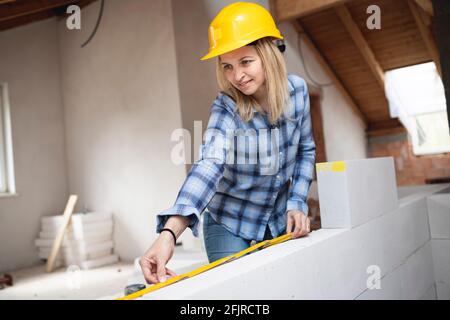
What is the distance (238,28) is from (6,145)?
561 centimetres

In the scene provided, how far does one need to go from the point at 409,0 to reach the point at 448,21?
15.1 feet

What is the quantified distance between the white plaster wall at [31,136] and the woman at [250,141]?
5.29m

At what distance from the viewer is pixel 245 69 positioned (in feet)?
4.38

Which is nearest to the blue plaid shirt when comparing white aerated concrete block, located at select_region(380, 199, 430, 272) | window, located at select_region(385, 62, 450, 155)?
white aerated concrete block, located at select_region(380, 199, 430, 272)

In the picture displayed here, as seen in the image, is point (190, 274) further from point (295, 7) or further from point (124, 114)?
point (295, 7)

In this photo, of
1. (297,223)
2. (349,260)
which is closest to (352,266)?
(349,260)

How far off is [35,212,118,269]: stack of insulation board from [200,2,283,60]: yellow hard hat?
15.7 feet

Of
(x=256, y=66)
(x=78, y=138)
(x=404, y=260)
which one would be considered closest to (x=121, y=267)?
(x=78, y=138)

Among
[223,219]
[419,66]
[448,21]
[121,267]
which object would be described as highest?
[419,66]

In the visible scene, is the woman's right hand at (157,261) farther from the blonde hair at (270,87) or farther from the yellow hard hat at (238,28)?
the yellow hard hat at (238,28)

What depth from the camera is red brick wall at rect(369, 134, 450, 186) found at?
28.1 ft

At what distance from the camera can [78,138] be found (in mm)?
6496

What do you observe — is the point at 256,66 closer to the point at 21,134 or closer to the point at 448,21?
the point at 448,21

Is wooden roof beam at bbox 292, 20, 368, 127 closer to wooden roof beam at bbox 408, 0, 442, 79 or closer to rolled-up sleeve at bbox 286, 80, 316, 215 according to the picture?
wooden roof beam at bbox 408, 0, 442, 79
